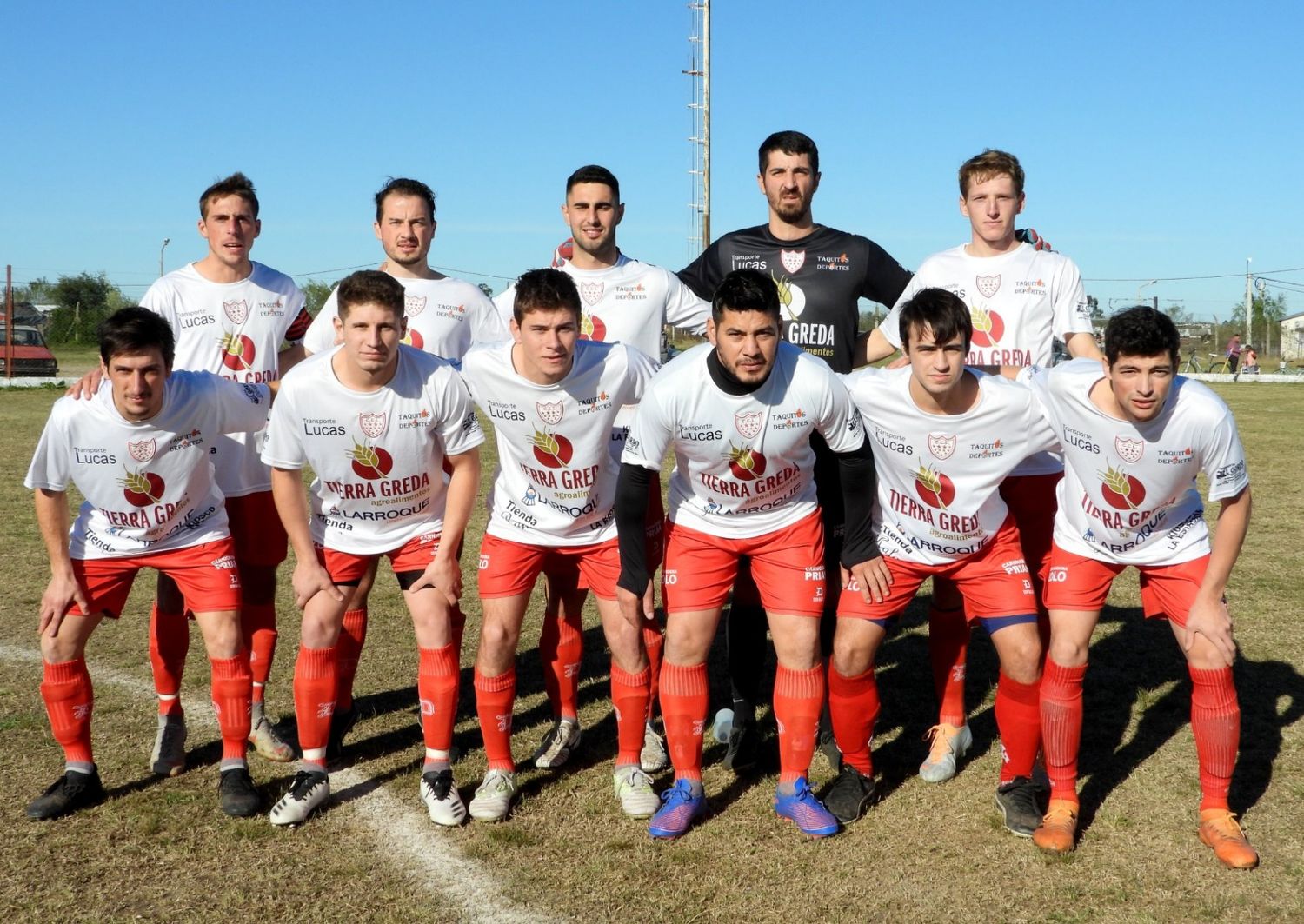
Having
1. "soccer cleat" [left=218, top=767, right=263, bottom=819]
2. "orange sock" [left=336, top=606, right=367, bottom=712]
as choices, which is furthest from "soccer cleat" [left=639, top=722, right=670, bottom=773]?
"soccer cleat" [left=218, top=767, right=263, bottom=819]

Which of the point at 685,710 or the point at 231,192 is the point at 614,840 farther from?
the point at 231,192

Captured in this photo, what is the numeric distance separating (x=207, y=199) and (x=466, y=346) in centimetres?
137

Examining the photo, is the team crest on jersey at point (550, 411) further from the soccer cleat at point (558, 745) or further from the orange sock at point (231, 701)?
the orange sock at point (231, 701)

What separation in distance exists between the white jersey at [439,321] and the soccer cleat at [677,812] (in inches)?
90.2

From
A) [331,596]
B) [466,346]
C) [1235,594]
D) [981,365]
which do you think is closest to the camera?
[331,596]

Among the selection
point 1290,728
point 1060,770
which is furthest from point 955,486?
point 1290,728

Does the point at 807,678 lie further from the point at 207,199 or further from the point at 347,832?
the point at 207,199

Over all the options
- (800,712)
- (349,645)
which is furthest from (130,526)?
(800,712)

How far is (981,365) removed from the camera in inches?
204

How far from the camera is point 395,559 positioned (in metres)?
4.84

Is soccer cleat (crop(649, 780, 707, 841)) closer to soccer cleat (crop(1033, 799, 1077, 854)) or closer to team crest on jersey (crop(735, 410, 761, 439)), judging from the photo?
soccer cleat (crop(1033, 799, 1077, 854))

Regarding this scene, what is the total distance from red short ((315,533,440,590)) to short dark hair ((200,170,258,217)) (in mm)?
1778

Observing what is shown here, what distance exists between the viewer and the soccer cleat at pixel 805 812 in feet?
14.4

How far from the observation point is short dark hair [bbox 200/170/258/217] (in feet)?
17.5
